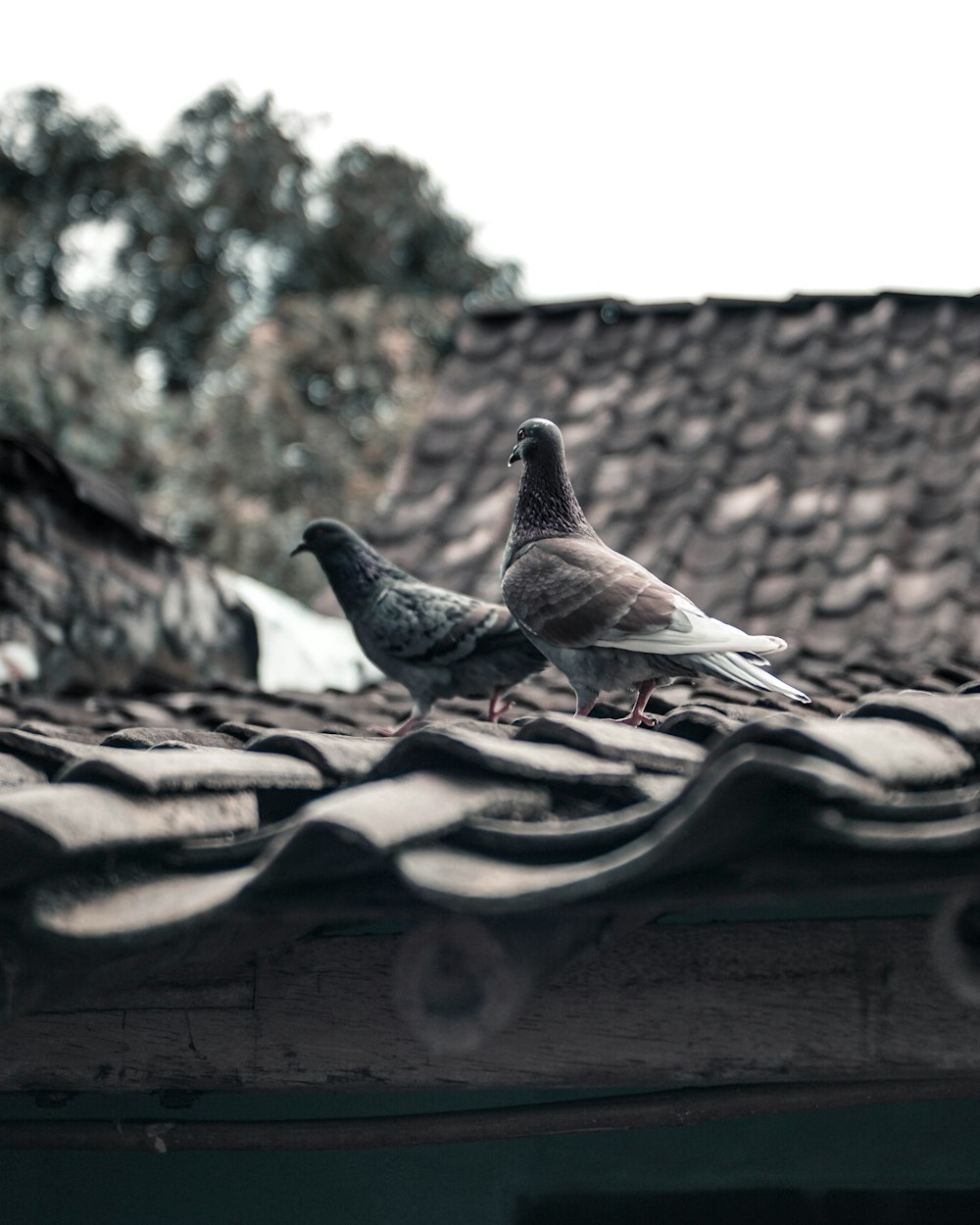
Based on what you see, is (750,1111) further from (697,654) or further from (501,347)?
(501,347)

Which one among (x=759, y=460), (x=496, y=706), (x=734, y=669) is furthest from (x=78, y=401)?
(x=734, y=669)

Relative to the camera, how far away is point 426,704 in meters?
3.82

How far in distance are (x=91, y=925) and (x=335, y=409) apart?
21302 millimetres

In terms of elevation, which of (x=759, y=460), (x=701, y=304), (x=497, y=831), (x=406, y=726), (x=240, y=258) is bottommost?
(x=497, y=831)

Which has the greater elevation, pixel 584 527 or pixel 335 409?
pixel 335 409

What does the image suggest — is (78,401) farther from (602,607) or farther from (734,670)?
(734,670)

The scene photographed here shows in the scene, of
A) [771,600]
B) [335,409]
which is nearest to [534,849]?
[771,600]

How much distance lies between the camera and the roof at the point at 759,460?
213 inches

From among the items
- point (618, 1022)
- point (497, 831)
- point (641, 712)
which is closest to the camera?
point (497, 831)

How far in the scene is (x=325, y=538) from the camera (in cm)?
402

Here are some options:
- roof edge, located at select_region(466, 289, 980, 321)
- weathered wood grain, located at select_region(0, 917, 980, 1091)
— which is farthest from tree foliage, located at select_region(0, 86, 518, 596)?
weathered wood grain, located at select_region(0, 917, 980, 1091)

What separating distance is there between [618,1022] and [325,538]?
2.23m

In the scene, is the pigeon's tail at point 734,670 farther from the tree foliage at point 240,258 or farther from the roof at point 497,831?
the tree foliage at point 240,258

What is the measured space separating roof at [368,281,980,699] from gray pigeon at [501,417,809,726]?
1301 mm
